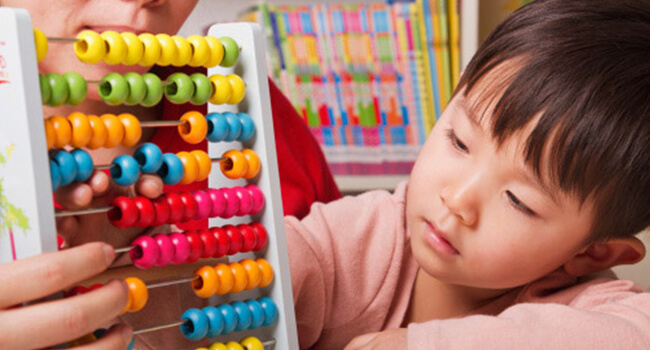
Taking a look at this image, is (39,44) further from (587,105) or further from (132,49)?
(587,105)

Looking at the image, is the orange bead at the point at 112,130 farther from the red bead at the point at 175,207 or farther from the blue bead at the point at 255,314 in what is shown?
the blue bead at the point at 255,314

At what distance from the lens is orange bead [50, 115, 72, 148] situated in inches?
28.0

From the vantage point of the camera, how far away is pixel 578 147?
93 cm

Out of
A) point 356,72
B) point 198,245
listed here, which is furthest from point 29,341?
point 356,72

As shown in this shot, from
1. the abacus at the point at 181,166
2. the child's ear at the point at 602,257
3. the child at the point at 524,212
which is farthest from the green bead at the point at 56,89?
the child's ear at the point at 602,257

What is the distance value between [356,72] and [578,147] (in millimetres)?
1402

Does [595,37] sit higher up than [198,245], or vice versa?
[595,37]

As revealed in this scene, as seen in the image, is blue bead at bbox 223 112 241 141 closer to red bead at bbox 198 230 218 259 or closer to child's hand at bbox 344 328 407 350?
red bead at bbox 198 230 218 259

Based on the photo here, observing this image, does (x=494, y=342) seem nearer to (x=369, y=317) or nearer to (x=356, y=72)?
(x=369, y=317)

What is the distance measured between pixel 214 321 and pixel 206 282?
46 mm

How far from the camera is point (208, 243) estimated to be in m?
0.84

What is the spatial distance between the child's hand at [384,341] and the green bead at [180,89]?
384mm

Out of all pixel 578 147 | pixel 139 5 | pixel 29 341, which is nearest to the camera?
pixel 29 341

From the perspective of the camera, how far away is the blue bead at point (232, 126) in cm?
86
